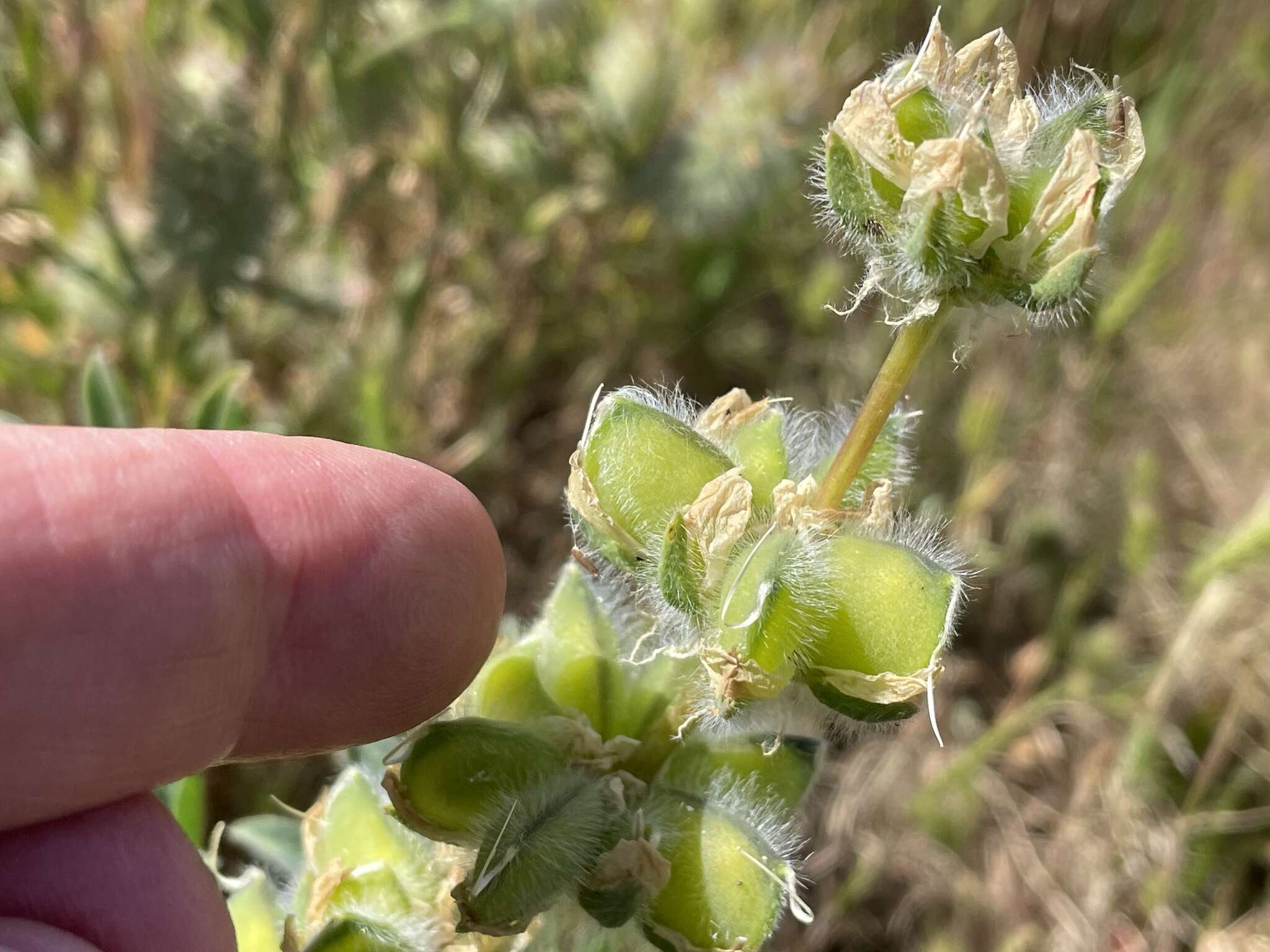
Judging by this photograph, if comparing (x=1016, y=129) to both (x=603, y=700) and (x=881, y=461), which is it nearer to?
(x=881, y=461)

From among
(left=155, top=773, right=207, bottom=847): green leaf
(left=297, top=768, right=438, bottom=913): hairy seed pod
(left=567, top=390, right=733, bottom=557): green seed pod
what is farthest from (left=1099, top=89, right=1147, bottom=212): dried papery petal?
(left=155, top=773, right=207, bottom=847): green leaf

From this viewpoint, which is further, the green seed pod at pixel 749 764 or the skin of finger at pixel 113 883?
the green seed pod at pixel 749 764

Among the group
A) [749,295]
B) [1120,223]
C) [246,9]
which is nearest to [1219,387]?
[1120,223]

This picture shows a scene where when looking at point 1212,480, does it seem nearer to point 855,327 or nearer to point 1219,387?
point 1219,387

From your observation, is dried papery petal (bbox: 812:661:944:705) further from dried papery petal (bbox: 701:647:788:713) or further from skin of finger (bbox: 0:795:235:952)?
skin of finger (bbox: 0:795:235:952)

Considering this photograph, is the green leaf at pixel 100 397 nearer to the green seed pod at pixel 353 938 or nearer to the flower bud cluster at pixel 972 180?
the green seed pod at pixel 353 938

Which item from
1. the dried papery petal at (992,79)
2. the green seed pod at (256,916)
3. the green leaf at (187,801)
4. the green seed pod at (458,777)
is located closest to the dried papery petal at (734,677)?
the green seed pod at (458,777)
